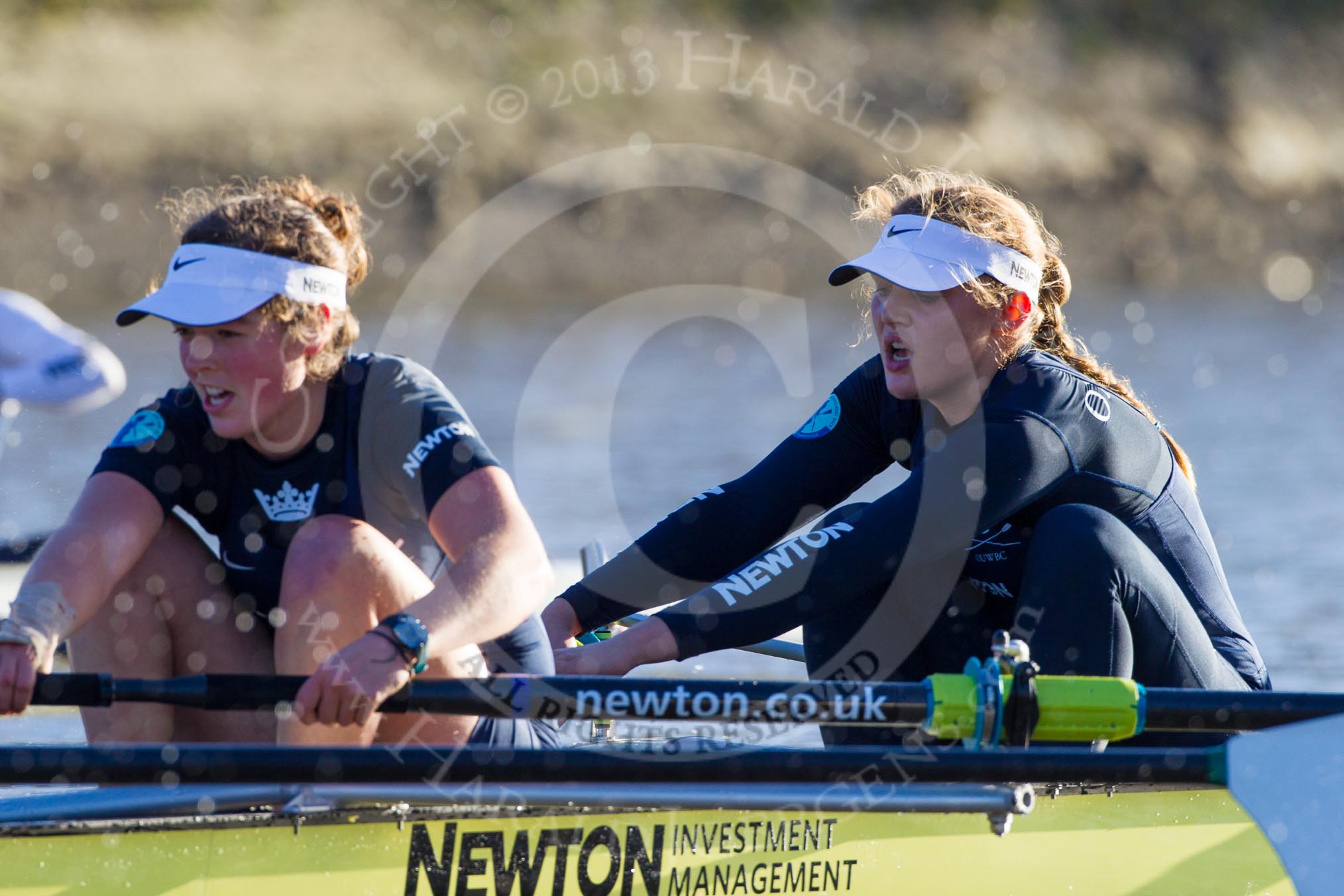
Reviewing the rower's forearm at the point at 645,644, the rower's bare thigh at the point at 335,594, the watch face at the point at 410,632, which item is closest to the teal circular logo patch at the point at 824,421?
the rower's forearm at the point at 645,644

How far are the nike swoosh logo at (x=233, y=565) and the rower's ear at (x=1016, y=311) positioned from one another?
5.31 ft

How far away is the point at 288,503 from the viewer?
2945 mm

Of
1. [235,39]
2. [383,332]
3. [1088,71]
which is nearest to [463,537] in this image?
[383,332]

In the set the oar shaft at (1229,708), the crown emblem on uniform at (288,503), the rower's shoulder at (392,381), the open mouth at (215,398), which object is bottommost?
the oar shaft at (1229,708)

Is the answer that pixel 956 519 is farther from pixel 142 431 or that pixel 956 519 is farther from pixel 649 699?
pixel 142 431

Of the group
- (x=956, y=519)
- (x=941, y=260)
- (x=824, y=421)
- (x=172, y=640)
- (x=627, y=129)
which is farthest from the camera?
(x=627, y=129)

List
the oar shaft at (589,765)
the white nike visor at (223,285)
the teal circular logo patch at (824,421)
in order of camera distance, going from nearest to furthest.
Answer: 1. the oar shaft at (589,765)
2. the white nike visor at (223,285)
3. the teal circular logo patch at (824,421)

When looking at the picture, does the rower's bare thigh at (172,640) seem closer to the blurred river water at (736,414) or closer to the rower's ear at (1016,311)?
the rower's ear at (1016,311)

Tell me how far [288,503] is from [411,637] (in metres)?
0.55

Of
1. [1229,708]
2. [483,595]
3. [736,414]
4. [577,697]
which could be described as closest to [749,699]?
[577,697]

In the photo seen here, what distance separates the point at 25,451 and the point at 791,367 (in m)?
8.68

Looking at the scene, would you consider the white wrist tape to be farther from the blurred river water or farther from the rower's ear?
the blurred river water

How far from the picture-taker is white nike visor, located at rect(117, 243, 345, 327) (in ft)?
9.23

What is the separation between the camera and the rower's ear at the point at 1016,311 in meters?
3.26
